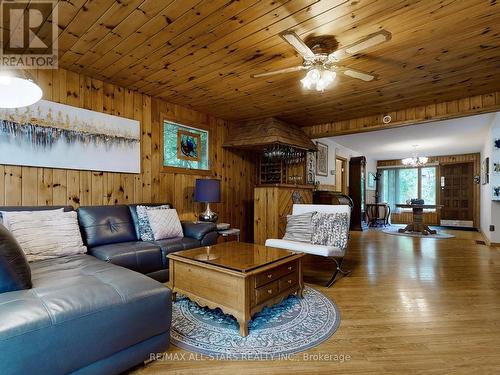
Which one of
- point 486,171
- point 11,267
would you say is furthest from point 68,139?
point 486,171

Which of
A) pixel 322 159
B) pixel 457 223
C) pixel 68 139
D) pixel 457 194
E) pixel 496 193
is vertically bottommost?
pixel 457 223

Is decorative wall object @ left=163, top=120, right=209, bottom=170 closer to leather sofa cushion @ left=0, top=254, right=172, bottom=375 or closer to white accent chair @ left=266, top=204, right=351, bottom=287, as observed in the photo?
white accent chair @ left=266, top=204, right=351, bottom=287

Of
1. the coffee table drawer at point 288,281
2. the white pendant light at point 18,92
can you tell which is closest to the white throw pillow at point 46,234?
the white pendant light at point 18,92

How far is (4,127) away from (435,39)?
12.8 feet

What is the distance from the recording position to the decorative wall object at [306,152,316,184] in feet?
17.4

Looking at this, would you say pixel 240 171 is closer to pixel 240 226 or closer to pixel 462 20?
pixel 240 226

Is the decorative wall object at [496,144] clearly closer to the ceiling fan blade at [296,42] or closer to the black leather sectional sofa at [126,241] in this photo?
the ceiling fan blade at [296,42]

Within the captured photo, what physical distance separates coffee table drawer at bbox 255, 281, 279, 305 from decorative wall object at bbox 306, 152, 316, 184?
11.1 feet

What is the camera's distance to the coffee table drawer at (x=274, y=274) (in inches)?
78.4

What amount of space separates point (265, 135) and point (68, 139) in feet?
8.68

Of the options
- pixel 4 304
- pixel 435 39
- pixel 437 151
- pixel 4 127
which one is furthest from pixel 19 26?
pixel 437 151

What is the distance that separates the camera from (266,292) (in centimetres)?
205

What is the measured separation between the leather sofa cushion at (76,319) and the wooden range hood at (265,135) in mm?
3108

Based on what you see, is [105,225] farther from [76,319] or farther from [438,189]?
[438,189]
